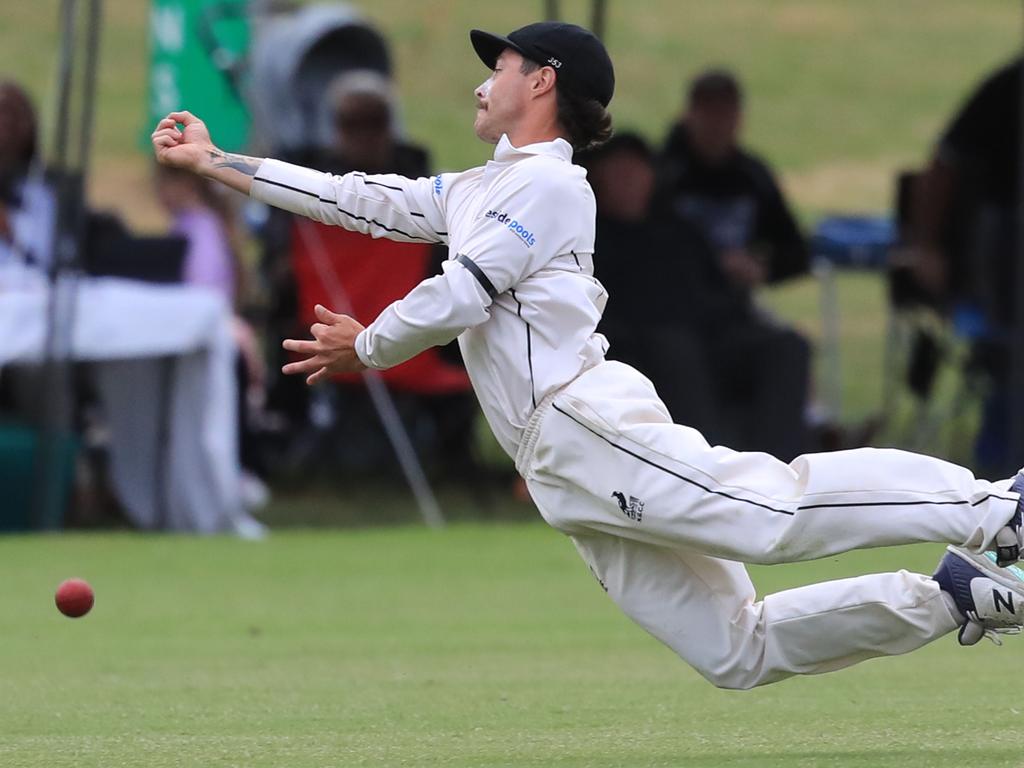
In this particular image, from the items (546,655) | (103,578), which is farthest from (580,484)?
(103,578)

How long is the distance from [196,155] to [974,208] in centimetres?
913

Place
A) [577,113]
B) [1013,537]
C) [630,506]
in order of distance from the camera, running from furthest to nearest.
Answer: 1. [577,113]
2. [630,506]
3. [1013,537]

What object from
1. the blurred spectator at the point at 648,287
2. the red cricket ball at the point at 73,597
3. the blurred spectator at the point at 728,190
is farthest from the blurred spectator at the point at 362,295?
the red cricket ball at the point at 73,597

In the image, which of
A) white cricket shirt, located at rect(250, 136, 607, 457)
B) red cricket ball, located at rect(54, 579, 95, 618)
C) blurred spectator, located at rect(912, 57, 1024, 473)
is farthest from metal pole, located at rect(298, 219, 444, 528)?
white cricket shirt, located at rect(250, 136, 607, 457)

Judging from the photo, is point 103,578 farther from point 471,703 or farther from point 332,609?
point 471,703

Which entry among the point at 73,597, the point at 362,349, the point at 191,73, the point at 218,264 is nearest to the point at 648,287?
the point at 218,264

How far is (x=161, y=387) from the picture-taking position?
1144 cm

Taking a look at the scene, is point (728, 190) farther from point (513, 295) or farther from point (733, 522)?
point (733, 522)

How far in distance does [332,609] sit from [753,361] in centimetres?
399

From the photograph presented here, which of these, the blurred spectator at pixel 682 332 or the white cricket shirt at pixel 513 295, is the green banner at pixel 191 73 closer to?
the blurred spectator at pixel 682 332

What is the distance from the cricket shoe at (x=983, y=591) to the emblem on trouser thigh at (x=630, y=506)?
79cm

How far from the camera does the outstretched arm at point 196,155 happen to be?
5.73 metres

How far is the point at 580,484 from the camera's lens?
5.25 m

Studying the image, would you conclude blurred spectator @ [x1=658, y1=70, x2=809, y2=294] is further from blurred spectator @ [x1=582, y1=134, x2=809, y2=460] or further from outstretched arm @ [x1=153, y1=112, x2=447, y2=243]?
outstretched arm @ [x1=153, y1=112, x2=447, y2=243]
